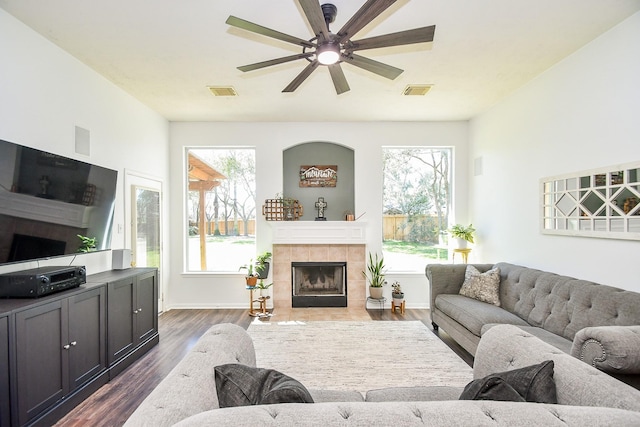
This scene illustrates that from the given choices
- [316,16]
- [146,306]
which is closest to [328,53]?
[316,16]

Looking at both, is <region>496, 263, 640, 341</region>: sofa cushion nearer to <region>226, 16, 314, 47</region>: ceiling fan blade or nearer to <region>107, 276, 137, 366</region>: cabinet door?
<region>226, 16, 314, 47</region>: ceiling fan blade

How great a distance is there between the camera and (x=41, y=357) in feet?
7.14

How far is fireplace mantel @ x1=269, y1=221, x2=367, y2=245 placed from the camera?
5.12m

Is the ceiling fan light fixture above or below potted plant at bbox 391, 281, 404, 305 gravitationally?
above

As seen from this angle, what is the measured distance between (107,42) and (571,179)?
4.49 m

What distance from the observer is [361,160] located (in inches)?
207

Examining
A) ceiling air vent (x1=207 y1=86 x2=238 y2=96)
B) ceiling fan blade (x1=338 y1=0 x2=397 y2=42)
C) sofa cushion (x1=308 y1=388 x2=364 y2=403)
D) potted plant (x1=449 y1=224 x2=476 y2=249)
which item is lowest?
sofa cushion (x1=308 y1=388 x2=364 y2=403)

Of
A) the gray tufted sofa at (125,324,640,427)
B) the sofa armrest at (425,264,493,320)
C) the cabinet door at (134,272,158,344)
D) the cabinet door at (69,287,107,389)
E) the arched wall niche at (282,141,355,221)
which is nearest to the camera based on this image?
the gray tufted sofa at (125,324,640,427)

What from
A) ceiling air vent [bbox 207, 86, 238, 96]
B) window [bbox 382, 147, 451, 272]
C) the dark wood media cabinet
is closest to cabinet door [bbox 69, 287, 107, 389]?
the dark wood media cabinet

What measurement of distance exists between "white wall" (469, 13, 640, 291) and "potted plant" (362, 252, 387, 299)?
153 centimetres

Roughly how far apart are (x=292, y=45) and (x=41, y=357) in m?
3.06

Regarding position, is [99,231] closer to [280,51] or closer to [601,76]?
[280,51]

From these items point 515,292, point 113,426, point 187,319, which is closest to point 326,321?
point 187,319

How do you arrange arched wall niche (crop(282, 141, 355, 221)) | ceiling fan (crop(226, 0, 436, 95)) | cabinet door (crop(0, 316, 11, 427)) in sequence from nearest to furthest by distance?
ceiling fan (crop(226, 0, 436, 95)) → cabinet door (crop(0, 316, 11, 427)) → arched wall niche (crop(282, 141, 355, 221))
